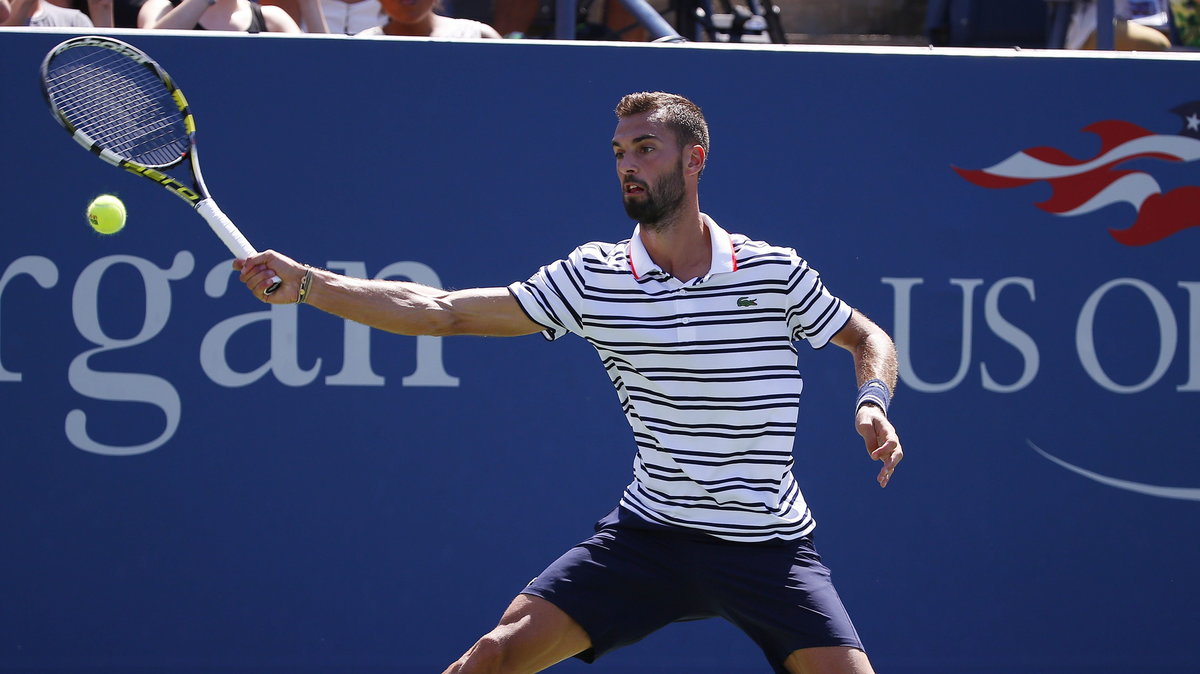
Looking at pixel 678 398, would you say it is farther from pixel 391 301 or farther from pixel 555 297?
pixel 391 301

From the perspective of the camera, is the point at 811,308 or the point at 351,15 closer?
the point at 811,308

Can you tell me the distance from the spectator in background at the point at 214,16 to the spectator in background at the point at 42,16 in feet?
0.72

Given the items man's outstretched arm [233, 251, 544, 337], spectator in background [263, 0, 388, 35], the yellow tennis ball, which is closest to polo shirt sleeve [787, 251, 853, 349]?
man's outstretched arm [233, 251, 544, 337]

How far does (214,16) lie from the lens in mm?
4844

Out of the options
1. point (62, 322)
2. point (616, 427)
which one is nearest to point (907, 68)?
point (616, 427)

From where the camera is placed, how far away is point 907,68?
4727 mm

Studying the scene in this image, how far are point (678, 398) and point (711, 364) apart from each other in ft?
0.37

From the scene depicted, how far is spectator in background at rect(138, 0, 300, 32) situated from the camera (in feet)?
15.4

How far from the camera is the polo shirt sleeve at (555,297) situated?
10.9ft

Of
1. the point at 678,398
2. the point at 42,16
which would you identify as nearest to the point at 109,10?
the point at 42,16

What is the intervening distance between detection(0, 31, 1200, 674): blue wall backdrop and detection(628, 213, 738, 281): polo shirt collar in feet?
4.46

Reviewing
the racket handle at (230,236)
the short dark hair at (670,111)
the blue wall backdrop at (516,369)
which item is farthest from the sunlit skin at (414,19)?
the racket handle at (230,236)

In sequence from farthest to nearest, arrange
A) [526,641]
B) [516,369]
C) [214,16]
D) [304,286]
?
[214,16], [516,369], [526,641], [304,286]

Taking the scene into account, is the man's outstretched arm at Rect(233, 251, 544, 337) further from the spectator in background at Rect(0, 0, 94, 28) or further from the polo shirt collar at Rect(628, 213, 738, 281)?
the spectator in background at Rect(0, 0, 94, 28)
